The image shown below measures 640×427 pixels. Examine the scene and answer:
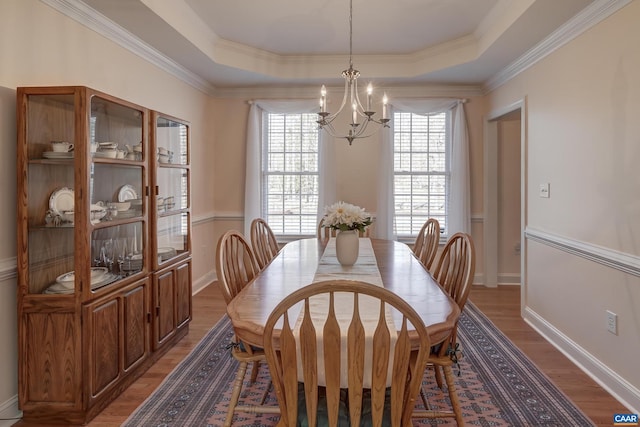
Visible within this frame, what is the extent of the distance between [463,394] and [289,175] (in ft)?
11.5

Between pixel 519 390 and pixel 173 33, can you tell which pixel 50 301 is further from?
pixel 519 390

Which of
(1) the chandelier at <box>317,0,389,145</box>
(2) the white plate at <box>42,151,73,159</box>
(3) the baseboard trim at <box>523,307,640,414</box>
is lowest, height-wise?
(3) the baseboard trim at <box>523,307,640,414</box>

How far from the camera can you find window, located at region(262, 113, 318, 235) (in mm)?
5301

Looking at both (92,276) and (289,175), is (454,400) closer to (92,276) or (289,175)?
(92,276)

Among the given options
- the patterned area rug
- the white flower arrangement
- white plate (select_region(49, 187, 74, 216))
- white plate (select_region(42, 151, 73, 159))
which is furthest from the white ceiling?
the patterned area rug

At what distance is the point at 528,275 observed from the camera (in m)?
3.87

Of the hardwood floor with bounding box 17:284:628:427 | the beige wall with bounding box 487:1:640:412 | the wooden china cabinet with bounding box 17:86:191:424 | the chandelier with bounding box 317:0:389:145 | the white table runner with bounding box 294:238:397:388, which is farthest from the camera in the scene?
the chandelier with bounding box 317:0:389:145

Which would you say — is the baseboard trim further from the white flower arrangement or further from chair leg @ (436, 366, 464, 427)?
the white flower arrangement

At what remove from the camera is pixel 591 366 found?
109 inches

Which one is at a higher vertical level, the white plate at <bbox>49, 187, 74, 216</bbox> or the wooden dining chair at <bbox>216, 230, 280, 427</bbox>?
the white plate at <bbox>49, 187, 74, 216</bbox>

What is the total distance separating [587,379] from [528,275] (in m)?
1.30

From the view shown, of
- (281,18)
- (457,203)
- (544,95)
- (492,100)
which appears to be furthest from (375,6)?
(457,203)

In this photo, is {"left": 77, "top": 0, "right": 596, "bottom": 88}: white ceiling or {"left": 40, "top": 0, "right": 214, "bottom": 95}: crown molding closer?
{"left": 40, "top": 0, "right": 214, "bottom": 95}: crown molding

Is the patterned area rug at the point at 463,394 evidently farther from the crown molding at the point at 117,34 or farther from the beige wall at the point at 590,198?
the crown molding at the point at 117,34
